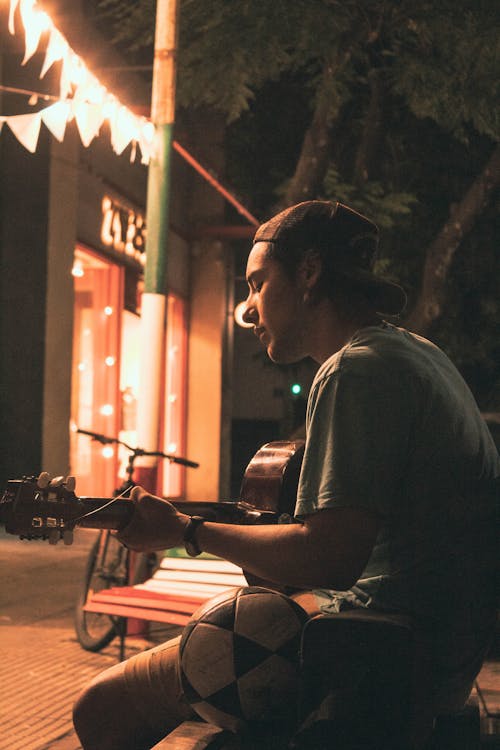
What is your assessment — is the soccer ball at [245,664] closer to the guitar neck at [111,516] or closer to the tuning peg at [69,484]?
the guitar neck at [111,516]

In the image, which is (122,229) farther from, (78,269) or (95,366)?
(95,366)

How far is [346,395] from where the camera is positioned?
2.06 meters

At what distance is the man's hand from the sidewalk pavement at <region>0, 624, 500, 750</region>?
1.66m

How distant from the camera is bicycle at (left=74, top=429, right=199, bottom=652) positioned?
23.2ft

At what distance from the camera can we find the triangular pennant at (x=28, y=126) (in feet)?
26.7

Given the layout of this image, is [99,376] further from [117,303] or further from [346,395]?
[346,395]

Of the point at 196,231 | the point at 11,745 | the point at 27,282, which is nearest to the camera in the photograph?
the point at 11,745

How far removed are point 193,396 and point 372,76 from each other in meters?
10.2

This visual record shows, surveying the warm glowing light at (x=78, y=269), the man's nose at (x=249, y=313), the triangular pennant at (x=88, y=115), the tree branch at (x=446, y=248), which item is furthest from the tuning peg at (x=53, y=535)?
the warm glowing light at (x=78, y=269)

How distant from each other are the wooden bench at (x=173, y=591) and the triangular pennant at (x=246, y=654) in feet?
12.3

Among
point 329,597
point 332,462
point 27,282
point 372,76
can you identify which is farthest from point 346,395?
point 27,282

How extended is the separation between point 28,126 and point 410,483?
6.72 m

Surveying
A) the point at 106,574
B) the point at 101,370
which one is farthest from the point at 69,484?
the point at 101,370

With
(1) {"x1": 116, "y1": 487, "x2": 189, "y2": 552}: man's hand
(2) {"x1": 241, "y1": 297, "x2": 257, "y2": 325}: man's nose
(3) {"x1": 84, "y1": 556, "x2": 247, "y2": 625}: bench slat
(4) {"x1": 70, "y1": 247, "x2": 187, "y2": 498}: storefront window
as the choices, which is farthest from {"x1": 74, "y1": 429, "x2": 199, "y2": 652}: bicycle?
(4) {"x1": 70, "y1": 247, "x2": 187, "y2": 498}: storefront window
